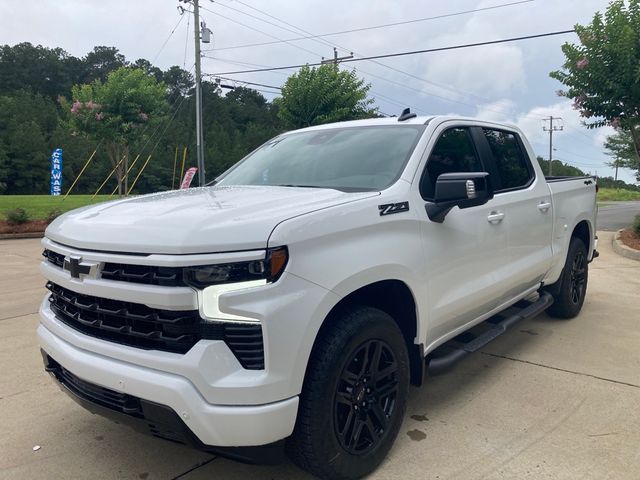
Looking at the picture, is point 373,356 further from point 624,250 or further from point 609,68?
point 609,68

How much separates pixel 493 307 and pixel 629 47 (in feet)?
30.4

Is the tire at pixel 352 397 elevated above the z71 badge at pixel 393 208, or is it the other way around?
the z71 badge at pixel 393 208

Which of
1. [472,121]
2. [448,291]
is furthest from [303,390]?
[472,121]

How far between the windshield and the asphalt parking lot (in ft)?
5.01

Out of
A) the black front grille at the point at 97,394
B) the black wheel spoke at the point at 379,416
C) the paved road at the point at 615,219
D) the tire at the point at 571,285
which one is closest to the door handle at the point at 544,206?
the tire at the point at 571,285

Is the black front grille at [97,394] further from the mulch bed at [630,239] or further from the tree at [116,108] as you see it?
the tree at [116,108]

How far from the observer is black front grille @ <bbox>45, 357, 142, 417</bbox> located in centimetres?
223

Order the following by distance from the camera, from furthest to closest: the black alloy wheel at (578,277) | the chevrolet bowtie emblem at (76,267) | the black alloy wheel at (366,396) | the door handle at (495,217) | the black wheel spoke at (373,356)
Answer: the black alloy wheel at (578,277), the door handle at (495,217), the black wheel spoke at (373,356), the black alloy wheel at (366,396), the chevrolet bowtie emblem at (76,267)

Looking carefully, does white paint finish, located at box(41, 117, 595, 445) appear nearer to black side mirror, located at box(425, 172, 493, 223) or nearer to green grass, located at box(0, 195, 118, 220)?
black side mirror, located at box(425, 172, 493, 223)

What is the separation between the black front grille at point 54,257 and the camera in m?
2.62

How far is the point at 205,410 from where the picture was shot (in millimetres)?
2045

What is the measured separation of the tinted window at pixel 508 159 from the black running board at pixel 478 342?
39.8 inches

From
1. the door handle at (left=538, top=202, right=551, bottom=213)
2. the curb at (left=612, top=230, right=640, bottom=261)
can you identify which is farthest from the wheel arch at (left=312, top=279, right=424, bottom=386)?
the curb at (left=612, top=230, right=640, bottom=261)

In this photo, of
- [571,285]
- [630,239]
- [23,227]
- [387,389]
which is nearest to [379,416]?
[387,389]
